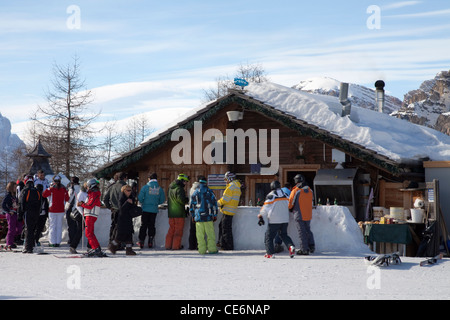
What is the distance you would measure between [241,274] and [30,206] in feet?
18.3

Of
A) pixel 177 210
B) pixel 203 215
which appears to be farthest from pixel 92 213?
pixel 203 215

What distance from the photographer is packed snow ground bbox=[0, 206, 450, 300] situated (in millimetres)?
7661

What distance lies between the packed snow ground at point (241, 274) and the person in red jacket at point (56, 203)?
0.96 meters

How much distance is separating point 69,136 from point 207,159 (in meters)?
18.1

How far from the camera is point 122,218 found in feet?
40.2

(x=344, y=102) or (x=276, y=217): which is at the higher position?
(x=344, y=102)

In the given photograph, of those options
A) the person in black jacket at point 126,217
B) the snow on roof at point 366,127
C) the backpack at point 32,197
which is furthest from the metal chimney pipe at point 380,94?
the backpack at point 32,197

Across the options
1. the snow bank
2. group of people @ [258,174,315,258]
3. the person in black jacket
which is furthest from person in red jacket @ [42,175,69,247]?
group of people @ [258,174,315,258]

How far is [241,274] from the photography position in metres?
9.39

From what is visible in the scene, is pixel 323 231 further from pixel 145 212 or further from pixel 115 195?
pixel 115 195

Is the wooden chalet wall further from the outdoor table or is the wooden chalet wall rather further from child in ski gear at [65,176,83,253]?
child in ski gear at [65,176,83,253]

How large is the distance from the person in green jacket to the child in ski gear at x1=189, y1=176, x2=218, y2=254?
720 mm
